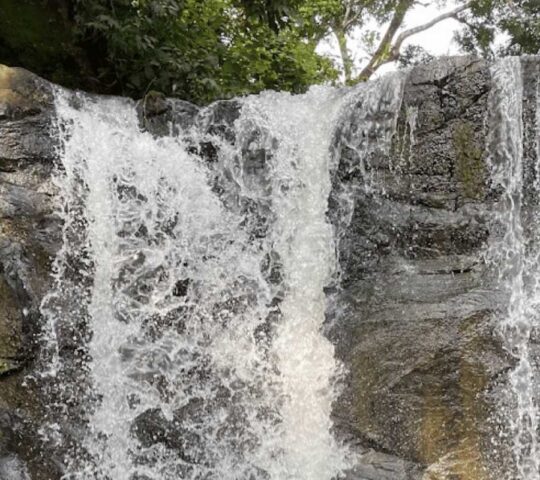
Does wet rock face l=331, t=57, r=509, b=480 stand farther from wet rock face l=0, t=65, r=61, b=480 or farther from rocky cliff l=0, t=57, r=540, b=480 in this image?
wet rock face l=0, t=65, r=61, b=480

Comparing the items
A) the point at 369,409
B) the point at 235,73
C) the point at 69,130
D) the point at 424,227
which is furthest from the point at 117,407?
the point at 235,73

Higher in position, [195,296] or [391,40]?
[391,40]

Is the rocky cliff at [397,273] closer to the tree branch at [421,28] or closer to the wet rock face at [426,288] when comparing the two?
the wet rock face at [426,288]

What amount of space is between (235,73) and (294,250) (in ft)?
10.1

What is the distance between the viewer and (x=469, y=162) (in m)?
5.09

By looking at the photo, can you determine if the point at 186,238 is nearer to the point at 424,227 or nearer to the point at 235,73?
the point at 424,227

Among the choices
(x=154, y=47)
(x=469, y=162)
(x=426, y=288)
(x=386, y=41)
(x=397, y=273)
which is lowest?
(x=426, y=288)

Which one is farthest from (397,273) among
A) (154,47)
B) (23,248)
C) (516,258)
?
(154,47)

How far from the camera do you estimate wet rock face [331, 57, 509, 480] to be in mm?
4539

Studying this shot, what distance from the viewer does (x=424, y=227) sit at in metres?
5.08

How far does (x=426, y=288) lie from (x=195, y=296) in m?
1.69

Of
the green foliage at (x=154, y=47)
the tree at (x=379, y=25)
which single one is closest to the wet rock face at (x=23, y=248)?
the green foliage at (x=154, y=47)

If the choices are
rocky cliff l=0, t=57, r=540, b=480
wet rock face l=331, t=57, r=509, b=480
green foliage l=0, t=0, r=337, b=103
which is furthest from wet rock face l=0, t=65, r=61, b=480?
wet rock face l=331, t=57, r=509, b=480

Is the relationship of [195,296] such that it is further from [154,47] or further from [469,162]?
[154,47]
